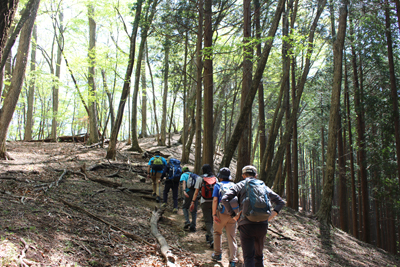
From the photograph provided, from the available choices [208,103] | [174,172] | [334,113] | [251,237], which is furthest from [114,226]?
[334,113]

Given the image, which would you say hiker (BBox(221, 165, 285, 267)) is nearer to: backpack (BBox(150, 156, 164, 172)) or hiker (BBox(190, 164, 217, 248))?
hiker (BBox(190, 164, 217, 248))

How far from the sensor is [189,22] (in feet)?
38.2

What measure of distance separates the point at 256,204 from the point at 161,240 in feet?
8.23

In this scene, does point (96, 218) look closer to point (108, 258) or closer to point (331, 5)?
point (108, 258)

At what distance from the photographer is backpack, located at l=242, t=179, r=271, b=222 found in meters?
3.80

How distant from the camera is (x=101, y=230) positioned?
479cm

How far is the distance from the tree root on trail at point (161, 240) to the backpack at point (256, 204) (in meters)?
1.69

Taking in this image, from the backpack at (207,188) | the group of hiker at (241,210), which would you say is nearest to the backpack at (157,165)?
the group of hiker at (241,210)

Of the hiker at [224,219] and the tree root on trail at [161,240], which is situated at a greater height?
the hiker at [224,219]

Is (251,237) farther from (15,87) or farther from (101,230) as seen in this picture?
(15,87)

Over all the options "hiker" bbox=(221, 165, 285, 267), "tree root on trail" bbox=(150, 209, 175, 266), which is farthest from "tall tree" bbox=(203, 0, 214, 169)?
"hiker" bbox=(221, 165, 285, 267)

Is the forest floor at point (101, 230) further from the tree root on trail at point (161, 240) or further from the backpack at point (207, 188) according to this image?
the backpack at point (207, 188)

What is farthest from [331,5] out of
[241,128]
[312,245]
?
[312,245]

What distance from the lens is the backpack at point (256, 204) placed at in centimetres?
380
